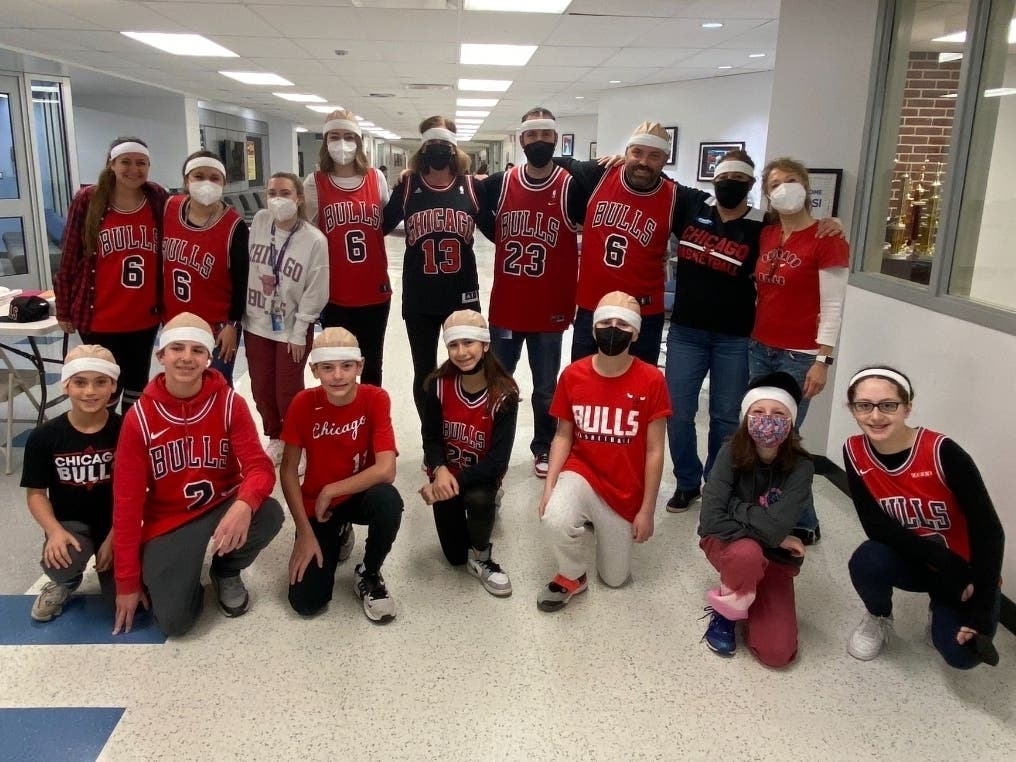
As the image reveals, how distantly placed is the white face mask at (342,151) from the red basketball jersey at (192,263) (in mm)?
531

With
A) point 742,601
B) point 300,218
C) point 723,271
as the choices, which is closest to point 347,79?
point 300,218

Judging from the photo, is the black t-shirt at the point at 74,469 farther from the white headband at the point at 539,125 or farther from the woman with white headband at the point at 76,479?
the white headband at the point at 539,125

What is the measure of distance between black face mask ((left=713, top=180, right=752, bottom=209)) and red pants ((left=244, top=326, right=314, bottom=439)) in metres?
1.82

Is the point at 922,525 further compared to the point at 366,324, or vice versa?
the point at 366,324

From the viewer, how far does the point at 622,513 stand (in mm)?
2557

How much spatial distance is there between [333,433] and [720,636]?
4.69 feet

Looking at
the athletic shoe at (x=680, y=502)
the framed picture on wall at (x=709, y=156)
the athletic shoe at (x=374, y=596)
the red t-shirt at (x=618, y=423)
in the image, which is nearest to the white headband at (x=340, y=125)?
the red t-shirt at (x=618, y=423)

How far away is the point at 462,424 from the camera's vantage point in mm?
2688

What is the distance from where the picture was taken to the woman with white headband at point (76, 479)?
2268mm

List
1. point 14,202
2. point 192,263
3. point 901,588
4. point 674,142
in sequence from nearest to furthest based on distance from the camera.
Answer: point 901,588
point 192,263
point 14,202
point 674,142

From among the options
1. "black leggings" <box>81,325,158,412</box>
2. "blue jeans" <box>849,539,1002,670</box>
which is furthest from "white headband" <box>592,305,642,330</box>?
"black leggings" <box>81,325,158,412</box>

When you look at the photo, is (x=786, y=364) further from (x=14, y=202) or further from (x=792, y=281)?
(x=14, y=202)

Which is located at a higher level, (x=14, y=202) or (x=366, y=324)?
(x=14, y=202)

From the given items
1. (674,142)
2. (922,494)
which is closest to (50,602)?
(922,494)
